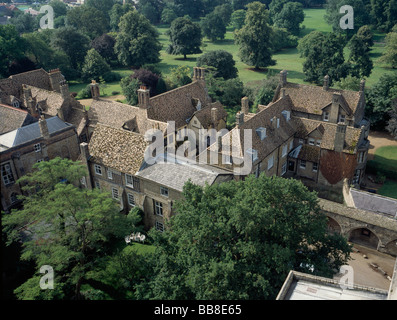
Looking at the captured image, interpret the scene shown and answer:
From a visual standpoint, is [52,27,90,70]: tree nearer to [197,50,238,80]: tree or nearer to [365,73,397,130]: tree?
[197,50,238,80]: tree

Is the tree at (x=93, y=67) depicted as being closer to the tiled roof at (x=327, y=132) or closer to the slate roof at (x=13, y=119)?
the slate roof at (x=13, y=119)

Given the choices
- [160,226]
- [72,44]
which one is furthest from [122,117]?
[72,44]

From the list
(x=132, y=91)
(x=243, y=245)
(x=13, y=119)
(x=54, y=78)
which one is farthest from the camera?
(x=132, y=91)

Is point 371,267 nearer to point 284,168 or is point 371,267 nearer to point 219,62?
point 284,168

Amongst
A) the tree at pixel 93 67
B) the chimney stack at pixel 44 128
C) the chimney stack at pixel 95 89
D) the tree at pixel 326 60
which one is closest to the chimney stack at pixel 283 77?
the chimney stack at pixel 95 89

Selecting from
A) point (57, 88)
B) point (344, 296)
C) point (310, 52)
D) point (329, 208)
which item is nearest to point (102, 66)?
point (57, 88)

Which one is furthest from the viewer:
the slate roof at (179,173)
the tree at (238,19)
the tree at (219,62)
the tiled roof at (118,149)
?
the tree at (238,19)
